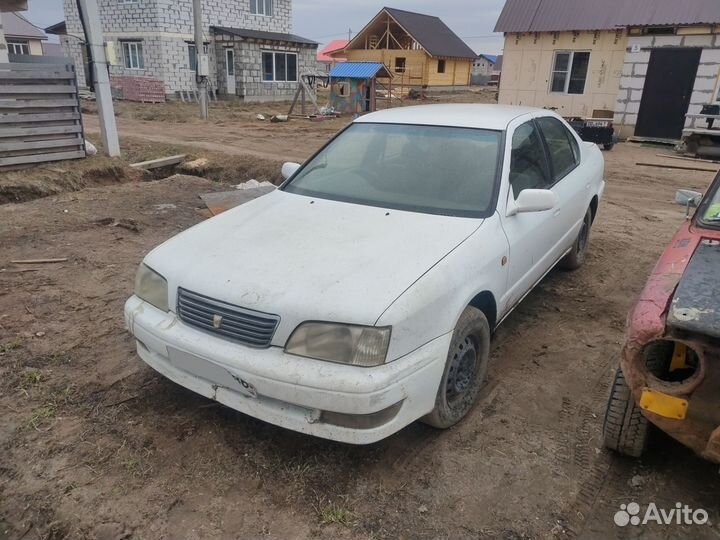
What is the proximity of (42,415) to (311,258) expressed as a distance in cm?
181

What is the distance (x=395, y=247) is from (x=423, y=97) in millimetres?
31716

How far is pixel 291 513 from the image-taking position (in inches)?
92.7

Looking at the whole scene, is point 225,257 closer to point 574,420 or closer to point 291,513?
point 291,513

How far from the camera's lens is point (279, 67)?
27.2 m

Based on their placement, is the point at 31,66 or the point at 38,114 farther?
the point at 38,114

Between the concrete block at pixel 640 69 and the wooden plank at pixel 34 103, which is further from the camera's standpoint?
the concrete block at pixel 640 69

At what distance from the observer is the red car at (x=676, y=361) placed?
201 cm

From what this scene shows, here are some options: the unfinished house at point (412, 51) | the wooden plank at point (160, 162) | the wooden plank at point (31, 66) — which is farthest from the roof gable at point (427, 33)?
the wooden plank at point (31, 66)

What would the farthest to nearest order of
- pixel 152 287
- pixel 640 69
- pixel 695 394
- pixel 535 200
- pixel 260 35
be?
pixel 260 35, pixel 640 69, pixel 535 200, pixel 152 287, pixel 695 394

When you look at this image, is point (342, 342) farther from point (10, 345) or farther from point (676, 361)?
point (10, 345)

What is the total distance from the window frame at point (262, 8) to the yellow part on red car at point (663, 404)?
2897 cm

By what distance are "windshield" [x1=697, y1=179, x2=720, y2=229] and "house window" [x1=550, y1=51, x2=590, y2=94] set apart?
1517cm

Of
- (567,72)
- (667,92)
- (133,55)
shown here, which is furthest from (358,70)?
(133,55)

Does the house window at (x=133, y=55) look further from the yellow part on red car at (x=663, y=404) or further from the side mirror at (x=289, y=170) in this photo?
the yellow part on red car at (x=663, y=404)
